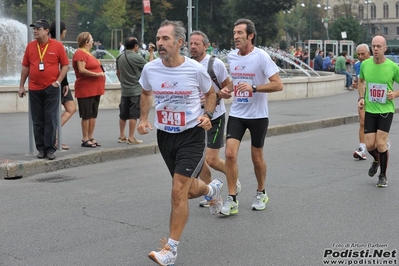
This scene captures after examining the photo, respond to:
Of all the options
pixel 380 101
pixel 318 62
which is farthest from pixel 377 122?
pixel 318 62

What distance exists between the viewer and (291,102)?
23.5 metres

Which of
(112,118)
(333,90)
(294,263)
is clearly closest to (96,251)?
(294,263)

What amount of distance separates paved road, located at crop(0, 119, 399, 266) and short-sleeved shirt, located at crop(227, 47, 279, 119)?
108 cm

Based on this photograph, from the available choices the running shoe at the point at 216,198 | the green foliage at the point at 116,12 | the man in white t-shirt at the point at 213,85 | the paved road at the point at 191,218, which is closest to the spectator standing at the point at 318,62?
the paved road at the point at 191,218

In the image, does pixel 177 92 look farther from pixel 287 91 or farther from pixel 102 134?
pixel 287 91

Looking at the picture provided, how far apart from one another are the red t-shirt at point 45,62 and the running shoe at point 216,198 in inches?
166

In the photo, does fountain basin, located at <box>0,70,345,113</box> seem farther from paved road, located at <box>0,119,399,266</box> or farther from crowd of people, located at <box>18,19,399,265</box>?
paved road, located at <box>0,119,399,266</box>

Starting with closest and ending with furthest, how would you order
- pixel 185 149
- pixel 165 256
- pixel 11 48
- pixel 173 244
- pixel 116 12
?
pixel 165 256 → pixel 173 244 → pixel 185 149 → pixel 11 48 → pixel 116 12

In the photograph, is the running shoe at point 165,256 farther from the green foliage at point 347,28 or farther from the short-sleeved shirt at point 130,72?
the green foliage at point 347,28

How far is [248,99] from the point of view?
8062mm

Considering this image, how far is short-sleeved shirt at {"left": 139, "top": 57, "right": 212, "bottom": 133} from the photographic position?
6391mm

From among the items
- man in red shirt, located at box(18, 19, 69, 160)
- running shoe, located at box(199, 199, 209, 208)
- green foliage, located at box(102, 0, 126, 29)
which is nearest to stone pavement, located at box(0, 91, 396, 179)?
man in red shirt, located at box(18, 19, 69, 160)

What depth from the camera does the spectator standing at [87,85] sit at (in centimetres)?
1228

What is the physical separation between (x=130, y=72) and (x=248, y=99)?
209 inches
